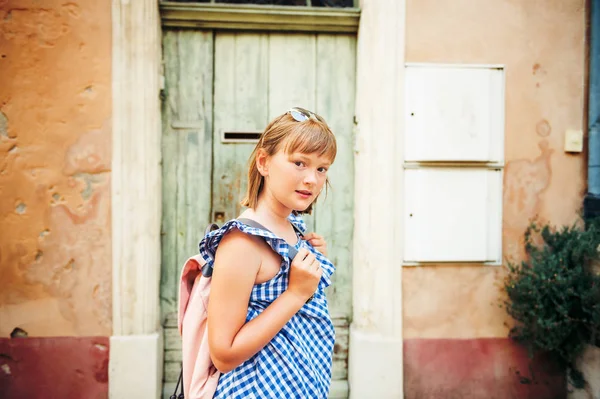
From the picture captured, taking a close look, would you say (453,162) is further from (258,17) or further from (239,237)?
(239,237)

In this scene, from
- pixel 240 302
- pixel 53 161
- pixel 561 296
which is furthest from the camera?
pixel 53 161

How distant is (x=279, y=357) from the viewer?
1.25 meters

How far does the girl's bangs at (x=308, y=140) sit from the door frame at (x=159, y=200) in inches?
68.9

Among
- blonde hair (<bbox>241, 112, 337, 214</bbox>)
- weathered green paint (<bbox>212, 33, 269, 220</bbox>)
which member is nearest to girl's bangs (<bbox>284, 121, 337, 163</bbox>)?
blonde hair (<bbox>241, 112, 337, 214</bbox>)

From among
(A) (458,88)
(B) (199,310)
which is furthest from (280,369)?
(A) (458,88)

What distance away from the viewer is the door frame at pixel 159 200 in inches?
112

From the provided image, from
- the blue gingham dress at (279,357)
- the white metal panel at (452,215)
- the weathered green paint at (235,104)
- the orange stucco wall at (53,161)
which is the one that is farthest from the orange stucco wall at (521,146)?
the orange stucco wall at (53,161)

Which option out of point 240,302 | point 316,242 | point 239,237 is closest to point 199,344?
point 240,302

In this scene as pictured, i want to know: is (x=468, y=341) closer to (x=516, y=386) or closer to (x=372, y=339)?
(x=516, y=386)

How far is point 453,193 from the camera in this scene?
3002 millimetres

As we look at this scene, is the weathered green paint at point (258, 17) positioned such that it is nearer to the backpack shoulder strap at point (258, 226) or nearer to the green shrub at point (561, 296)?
the green shrub at point (561, 296)

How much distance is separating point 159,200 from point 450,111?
2016 mm

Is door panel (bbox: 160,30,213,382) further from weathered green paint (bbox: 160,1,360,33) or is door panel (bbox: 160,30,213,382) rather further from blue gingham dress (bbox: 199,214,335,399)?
blue gingham dress (bbox: 199,214,335,399)

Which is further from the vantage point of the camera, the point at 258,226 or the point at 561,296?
the point at 561,296
